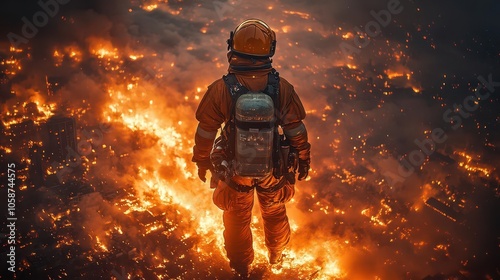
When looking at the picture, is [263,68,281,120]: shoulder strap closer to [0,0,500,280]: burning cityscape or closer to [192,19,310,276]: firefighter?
[192,19,310,276]: firefighter

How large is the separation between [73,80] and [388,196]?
46.4 feet

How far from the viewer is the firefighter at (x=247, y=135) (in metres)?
3.44

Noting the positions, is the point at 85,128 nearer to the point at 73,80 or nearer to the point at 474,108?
the point at 73,80

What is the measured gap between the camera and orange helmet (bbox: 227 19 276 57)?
3421 mm

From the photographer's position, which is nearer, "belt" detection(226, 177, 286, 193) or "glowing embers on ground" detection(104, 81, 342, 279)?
"belt" detection(226, 177, 286, 193)

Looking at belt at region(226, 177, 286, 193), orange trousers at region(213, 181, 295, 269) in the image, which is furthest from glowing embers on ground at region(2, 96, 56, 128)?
belt at region(226, 177, 286, 193)

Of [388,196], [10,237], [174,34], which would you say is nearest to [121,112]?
[10,237]

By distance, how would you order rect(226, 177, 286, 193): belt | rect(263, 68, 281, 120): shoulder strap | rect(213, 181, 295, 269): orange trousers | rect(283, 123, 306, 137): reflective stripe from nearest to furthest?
rect(263, 68, 281, 120): shoulder strap < rect(283, 123, 306, 137): reflective stripe < rect(226, 177, 286, 193): belt < rect(213, 181, 295, 269): orange trousers

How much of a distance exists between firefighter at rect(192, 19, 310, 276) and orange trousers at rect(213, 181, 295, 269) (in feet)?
0.05

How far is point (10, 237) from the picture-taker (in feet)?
20.0

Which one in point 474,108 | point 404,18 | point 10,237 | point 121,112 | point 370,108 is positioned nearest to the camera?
point 10,237

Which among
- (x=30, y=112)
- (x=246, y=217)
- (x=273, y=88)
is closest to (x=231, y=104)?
(x=273, y=88)

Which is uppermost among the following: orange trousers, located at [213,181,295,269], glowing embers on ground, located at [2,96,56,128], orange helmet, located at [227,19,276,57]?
glowing embers on ground, located at [2,96,56,128]

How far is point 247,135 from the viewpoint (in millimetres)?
3338
